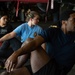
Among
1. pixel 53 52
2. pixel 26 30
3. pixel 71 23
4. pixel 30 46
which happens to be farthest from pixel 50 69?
pixel 26 30

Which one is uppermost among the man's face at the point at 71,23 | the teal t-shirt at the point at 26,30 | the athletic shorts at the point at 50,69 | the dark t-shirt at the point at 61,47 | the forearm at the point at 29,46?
the man's face at the point at 71,23

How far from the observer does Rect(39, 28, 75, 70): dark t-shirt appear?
211 cm

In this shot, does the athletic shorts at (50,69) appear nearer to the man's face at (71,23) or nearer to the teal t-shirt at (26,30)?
the man's face at (71,23)

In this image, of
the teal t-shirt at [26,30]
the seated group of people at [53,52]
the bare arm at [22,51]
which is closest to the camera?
the bare arm at [22,51]

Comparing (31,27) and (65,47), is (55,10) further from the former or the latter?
(65,47)

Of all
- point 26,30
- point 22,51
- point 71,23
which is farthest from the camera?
point 26,30

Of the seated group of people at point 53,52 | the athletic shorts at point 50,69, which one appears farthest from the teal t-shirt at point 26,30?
the athletic shorts at point 50,69

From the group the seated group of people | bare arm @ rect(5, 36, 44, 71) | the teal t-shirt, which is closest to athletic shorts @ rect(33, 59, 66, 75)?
the seated group of people

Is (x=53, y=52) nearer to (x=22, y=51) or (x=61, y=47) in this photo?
(x=61, y=47)

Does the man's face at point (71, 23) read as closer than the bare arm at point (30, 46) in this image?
No

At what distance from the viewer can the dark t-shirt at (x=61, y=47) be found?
211 centimetres

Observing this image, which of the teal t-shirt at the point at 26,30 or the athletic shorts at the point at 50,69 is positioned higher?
the athletic shorts at the point at 50,69

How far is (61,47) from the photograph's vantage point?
212cm

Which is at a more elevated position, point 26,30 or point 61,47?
point 61,47
